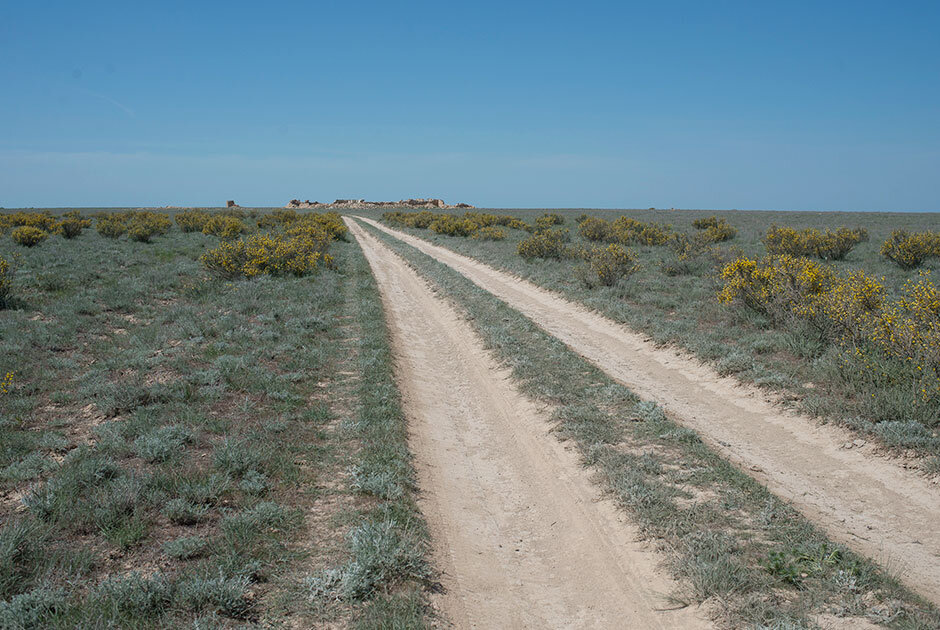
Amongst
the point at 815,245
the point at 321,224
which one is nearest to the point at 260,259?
the point at 815,245

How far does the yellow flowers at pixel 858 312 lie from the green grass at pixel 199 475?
23.2ft

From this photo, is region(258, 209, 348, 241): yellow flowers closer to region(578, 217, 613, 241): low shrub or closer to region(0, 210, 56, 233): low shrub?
region(0, 210, 56, 233): low shrub

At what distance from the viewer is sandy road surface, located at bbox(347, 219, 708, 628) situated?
13.2 ft

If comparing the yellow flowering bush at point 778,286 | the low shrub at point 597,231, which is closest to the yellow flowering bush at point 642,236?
the low shrub at point 597,231

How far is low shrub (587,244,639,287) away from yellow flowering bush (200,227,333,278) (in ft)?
35.3

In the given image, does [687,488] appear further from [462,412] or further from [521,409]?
[462,412]

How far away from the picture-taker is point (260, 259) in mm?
18594

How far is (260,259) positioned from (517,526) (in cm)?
1604

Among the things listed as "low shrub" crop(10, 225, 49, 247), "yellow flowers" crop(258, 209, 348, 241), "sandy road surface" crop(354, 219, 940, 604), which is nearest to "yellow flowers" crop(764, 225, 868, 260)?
"sandy road surface" crop(354, 219, 940, 604)

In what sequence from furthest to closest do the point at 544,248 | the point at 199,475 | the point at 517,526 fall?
1. the point at 544,248
2. the point at 199,475
3. the point at 517,526

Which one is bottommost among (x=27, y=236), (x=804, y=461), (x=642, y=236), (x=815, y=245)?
(x=804, y=461)

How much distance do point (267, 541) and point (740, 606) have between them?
3.80 metres

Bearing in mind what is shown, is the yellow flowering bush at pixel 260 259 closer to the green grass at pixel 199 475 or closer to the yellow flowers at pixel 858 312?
the green grass at pixel 199 475

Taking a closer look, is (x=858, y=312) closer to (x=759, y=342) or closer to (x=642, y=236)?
(x=759, y=342)
